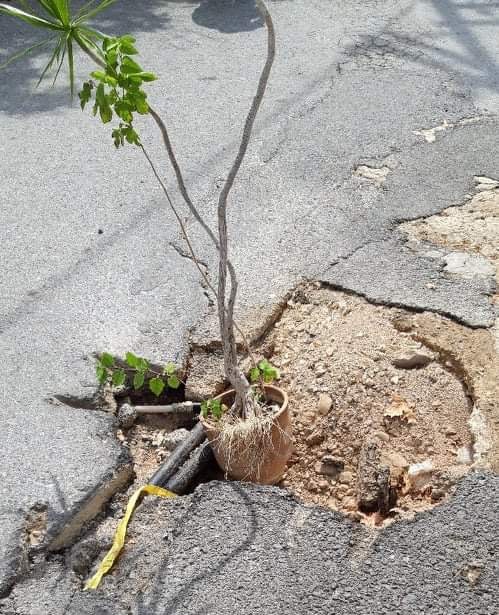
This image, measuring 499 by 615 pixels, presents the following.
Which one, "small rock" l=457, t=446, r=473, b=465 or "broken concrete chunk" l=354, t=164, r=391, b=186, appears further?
"broken concrete chunk" l=354, t=164, r=391, b=186

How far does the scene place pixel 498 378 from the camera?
127 inches

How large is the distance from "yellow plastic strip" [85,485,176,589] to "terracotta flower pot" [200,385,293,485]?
0.24 meters

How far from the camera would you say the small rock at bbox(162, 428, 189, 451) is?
3.22 metres

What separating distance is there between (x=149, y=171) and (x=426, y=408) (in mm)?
2502

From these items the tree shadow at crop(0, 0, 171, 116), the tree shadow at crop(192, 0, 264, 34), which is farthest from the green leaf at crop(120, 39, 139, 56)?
the tree shadow at crop(192, 0, 264, 34)

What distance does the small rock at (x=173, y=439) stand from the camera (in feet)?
10.6

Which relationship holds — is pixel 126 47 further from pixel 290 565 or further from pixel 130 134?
pixel 290 565

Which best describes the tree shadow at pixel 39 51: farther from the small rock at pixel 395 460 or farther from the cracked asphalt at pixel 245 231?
the small rock at pixel 395 460

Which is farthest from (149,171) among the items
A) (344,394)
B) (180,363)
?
(344,394)

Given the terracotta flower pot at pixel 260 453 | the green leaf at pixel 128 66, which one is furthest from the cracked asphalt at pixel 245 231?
the green leaf at pixel 128 66

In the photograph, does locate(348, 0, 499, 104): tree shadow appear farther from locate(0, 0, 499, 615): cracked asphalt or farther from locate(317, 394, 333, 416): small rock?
locate(317, 394, 333, 416): small rock

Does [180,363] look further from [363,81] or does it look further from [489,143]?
[363,81]

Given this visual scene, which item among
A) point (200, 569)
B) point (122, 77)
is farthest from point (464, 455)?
point (122, 77)

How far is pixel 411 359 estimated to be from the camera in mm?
3393
